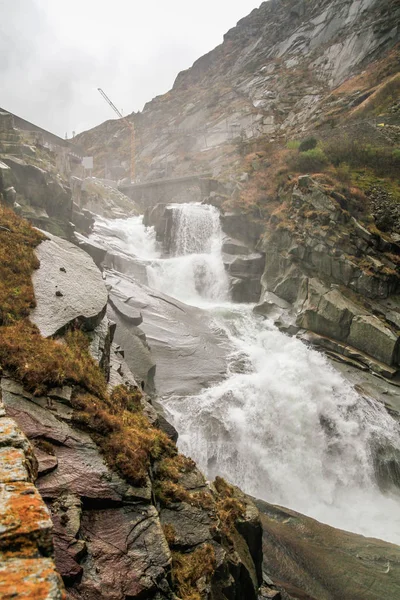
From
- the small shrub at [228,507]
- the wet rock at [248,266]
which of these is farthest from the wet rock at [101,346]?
the wet rock at [248,266]

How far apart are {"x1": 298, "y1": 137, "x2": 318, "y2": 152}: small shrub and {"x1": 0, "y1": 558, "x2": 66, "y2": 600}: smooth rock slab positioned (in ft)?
108

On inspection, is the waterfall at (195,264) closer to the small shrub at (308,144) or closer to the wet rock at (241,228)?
the wet rock at (241,228)

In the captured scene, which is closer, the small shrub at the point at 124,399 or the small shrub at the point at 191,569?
the small shrub at the point at 191,569

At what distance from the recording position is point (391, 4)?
5366cm

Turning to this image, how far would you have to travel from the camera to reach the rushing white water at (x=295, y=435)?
1312 centimetres

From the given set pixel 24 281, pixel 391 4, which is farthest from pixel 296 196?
pixel 391 4

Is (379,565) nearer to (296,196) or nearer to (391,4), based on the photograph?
(296,196)

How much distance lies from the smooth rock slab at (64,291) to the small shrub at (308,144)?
81.1 ft

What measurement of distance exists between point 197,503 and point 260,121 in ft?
221

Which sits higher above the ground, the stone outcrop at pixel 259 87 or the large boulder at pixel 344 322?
the stone outcrop at pixel 259 87

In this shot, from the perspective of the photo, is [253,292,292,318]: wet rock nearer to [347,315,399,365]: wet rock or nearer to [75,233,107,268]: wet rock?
[347,315,399,365]: wet rock

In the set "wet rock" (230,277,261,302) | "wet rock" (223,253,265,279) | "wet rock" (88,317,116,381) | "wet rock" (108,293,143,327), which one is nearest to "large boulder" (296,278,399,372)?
"wet rock" (230,277,261,302)

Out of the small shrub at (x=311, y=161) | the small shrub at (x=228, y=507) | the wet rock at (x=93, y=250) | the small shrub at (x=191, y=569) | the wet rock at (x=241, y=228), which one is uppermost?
→ the small shrub at (x=311, y=161)

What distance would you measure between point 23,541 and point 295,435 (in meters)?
14.5
